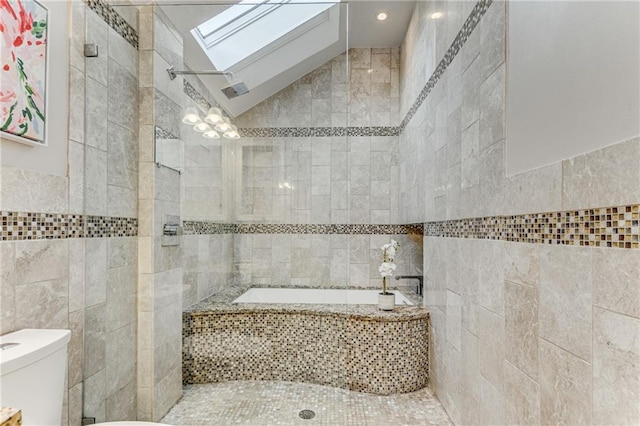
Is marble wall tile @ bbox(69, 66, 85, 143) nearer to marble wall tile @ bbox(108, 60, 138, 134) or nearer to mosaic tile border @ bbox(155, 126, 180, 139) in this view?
marble wall tile @ bbox(108, 60, 138, 134)

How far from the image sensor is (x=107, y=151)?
1.91m

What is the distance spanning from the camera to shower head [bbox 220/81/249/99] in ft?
8.34

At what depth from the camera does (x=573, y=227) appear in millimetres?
1030

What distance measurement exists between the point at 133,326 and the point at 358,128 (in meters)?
2.80

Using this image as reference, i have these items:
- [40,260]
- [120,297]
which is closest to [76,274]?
[40,260]

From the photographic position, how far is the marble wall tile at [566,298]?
97 cm

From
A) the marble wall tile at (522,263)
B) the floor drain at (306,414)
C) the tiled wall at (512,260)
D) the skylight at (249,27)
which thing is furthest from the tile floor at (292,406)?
the skylight at (249,27)

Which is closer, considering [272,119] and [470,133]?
[470,133]

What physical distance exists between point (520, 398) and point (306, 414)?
4.39 feet

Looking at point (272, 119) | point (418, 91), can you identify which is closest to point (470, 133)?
point (418, 91)

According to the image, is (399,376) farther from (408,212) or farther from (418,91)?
(418,91)

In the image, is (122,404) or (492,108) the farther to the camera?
(122,404)

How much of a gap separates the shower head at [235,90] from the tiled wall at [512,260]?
1.41 metres

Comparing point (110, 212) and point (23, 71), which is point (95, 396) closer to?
point (110, 212)
